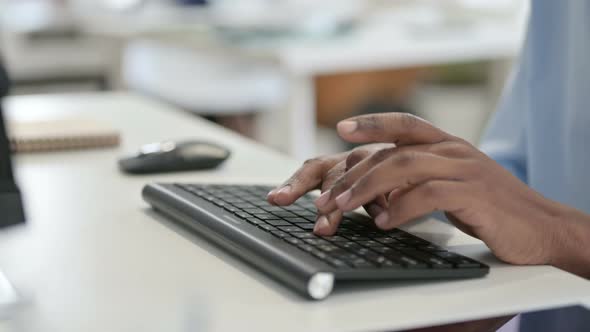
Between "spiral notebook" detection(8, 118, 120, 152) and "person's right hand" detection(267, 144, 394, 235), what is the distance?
48 centimetres

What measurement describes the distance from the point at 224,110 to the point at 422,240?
2.69 metres

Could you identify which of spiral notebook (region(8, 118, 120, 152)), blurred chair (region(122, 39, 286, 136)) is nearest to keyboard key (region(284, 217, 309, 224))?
spiral notebook (region(8, 118, 120, 152))

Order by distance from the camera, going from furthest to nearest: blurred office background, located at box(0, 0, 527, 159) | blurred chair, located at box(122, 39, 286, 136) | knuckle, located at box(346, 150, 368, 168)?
blurred chair, located at box(122, 39, 286, 136)
blurred office background, located at box(0, 0, 527, 159)
knuckle, located at box(346, 150, 368, 168)

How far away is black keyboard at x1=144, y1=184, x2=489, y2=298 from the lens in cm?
59

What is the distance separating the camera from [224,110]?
333cm

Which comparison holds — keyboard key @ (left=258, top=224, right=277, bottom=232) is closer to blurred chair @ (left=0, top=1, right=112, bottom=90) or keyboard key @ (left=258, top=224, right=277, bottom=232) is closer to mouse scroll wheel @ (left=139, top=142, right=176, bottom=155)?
mouse scroll wheel @ (left=139, top=142, right=176, bottom=155)

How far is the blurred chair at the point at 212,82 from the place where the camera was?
3238mm

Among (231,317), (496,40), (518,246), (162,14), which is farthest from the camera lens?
(162,14)

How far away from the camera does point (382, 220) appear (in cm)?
66

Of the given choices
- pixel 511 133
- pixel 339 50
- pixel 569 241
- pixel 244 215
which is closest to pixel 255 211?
pixel 244 215

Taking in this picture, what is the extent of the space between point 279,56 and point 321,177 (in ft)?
6.19

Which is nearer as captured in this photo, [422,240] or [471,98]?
[422,240]

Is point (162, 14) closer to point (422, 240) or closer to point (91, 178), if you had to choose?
point (91, 178)

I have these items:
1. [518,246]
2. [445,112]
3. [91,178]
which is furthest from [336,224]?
[445,112]
